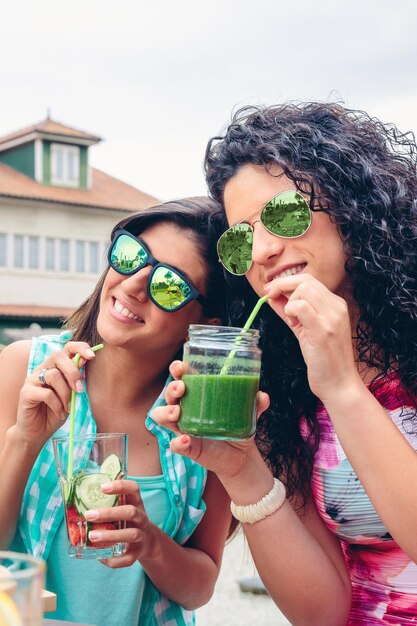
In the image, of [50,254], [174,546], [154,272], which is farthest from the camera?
[50,254]

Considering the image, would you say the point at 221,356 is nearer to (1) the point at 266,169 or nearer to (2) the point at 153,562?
(1) the point at 266,169

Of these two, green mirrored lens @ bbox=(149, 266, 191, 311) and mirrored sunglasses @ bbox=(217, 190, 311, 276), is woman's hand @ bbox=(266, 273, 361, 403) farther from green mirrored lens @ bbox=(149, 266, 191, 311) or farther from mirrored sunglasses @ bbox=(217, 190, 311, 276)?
green mirrored lens @ bbox=(149, 266, 191, 311)

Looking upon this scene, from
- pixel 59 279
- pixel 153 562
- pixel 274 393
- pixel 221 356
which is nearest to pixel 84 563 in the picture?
pixel 153 562

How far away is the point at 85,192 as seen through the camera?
3297 cm

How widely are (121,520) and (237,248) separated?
778mm

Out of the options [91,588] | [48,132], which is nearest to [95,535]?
[91,588]

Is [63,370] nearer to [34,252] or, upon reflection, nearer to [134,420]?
[134,420]

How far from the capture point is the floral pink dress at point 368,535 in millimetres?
2227

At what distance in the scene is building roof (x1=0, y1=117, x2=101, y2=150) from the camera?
31984mm

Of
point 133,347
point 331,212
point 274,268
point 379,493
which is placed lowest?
point 379,493

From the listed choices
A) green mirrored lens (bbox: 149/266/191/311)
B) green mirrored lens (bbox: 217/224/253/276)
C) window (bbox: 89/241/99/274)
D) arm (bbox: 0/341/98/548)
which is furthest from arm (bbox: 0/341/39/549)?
window (bbox: 89/241/99/274)

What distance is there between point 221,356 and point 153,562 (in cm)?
77

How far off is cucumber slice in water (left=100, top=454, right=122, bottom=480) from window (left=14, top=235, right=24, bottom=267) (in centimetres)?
3055

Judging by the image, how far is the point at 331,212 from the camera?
223 cm
